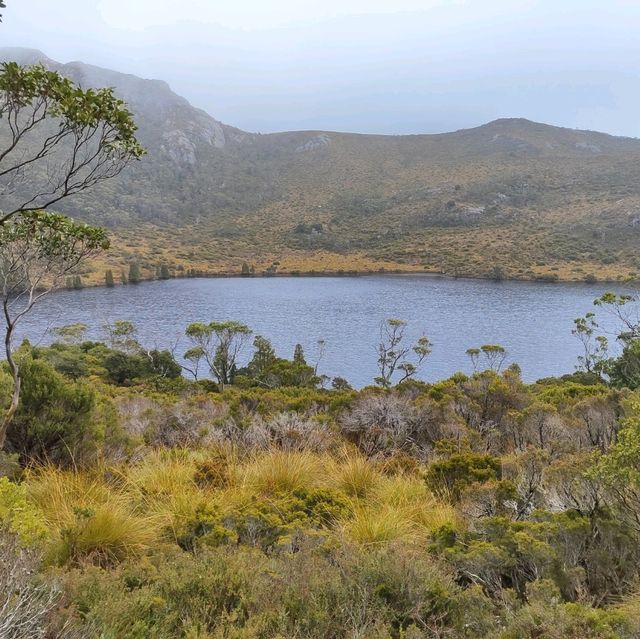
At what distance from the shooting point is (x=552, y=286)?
2963 inches

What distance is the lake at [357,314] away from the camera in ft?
143

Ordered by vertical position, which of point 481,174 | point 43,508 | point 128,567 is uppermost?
point 481,174

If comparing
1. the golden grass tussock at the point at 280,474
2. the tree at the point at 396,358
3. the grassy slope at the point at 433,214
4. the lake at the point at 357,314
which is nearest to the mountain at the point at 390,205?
the grassy slope at the point at 433,214

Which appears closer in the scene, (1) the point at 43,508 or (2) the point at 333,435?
(1) the point at 43,508

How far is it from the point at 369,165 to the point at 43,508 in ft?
505

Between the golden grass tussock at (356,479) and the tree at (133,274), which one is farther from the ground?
the golden grass tussock at (356,479)

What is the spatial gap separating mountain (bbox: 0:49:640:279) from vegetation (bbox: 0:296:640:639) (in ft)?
237

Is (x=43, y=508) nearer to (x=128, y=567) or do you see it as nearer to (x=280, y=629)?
A: (x=128, y=567)

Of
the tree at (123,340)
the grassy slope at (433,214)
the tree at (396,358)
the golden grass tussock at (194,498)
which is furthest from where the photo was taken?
the grassy slope at (433,214)

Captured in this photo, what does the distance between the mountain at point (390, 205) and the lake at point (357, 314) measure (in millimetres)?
13331

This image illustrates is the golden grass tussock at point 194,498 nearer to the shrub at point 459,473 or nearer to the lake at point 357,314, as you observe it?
the shrub at point 459,473

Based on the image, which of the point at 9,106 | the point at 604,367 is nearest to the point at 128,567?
the point at 9,106

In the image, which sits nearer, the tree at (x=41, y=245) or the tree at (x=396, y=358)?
the tree at (x=41, y=245)

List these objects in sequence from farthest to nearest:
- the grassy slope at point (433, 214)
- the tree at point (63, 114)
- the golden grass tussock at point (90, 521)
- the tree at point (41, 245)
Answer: the grassy slope at point (433, 214)
the tree at point (41, 245)
the tree at point (63, 114)
the golden grass tussock at point (90, 521)
